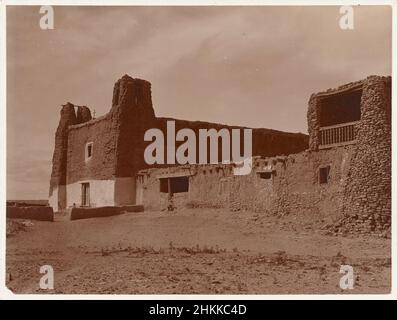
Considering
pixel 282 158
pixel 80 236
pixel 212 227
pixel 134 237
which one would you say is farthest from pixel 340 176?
pixel 80 236

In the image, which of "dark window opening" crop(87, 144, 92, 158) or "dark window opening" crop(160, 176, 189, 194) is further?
"dark window opening" crop(87, 144, 92, 158)

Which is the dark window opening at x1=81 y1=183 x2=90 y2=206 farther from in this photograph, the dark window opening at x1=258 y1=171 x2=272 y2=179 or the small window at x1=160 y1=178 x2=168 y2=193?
the dark window opening at x1=258 y1=171 x2=272 y2=179

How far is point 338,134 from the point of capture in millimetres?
16703

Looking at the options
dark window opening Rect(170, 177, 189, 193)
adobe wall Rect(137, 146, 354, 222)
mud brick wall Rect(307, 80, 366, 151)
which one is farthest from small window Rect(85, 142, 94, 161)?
mud brick wall Rect(307, 80, 366, 151)

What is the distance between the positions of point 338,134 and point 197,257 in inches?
228

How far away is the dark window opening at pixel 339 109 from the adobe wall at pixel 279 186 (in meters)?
1.24

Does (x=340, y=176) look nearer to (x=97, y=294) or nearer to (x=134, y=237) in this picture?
(x=134, y=237)

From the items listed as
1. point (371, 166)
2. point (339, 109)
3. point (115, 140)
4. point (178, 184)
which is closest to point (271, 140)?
point (178, 184)

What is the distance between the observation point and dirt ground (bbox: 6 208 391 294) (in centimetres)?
1291

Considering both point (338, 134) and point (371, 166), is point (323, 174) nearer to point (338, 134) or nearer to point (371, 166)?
point (338, 134)

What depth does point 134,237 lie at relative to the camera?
626 inches

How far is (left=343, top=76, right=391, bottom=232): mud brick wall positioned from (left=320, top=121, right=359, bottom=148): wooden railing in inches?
18.9

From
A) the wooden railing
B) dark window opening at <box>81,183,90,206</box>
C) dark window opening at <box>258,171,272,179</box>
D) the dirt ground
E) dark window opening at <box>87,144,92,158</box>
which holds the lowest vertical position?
the dirt ground

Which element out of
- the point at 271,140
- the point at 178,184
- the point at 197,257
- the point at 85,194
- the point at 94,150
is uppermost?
the point at 271,140
